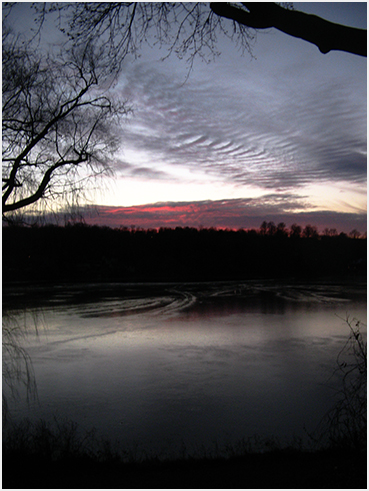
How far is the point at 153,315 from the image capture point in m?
16.4

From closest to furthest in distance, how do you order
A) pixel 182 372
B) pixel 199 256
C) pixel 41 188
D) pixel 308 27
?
pixel 308 27 < pixel 41 188 < pixel 182 372 < pixel 199 256

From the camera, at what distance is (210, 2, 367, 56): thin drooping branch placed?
3621 millimetres

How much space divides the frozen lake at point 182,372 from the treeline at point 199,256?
34.2m

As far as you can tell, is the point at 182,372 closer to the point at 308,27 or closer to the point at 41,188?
the point at 41,188

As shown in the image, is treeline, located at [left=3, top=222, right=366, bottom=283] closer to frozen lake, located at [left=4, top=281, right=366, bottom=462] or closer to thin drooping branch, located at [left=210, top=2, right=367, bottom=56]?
frozen lake, located at [left=4, top=281, right=366, bottom=462]

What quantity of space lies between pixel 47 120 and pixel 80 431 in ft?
19.8

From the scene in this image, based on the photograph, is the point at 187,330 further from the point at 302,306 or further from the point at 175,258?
the point at 175,258

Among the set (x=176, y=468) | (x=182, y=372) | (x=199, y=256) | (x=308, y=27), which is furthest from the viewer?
(x=199, y=256)

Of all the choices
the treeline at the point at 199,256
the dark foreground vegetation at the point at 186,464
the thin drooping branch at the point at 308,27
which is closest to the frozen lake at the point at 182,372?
the dark foreground vegetation at the point at 186,464

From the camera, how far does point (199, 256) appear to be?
68062 mm

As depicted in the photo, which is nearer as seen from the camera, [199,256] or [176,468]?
[176,468]

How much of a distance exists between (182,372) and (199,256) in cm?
5961

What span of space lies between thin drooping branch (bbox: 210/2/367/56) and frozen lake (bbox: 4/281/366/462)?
4.97 m

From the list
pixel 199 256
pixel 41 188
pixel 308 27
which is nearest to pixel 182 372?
pixel 41 188
